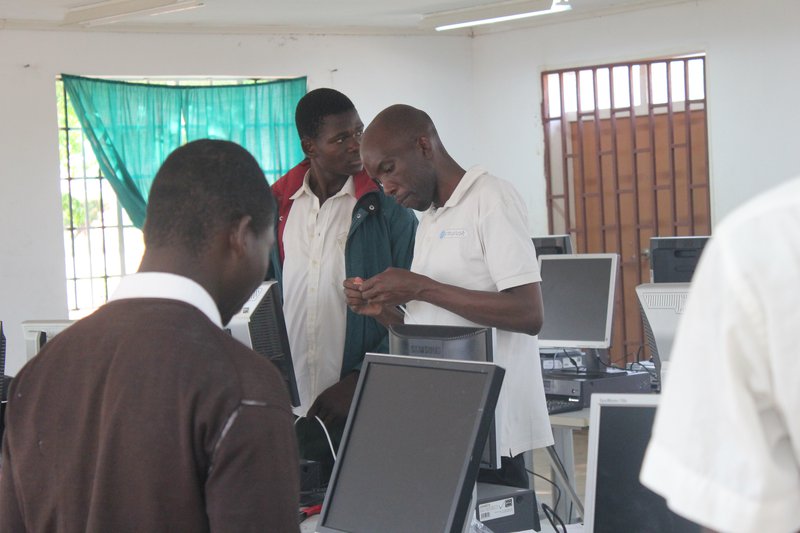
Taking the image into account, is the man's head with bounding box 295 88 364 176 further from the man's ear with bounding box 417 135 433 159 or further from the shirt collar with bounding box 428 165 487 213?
the shirt collar with bounding box 428 165 487 213

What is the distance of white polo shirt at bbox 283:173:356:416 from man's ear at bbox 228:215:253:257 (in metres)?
1.48

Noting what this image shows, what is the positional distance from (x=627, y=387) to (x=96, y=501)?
8.62ft

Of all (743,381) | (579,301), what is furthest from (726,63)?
(743,381)

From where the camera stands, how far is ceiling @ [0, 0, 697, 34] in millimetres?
6172

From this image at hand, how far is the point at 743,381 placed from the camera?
0.61 meters

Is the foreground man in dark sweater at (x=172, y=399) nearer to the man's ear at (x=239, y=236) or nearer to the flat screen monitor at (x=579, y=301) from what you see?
the man's ear at (x=239, y=236)

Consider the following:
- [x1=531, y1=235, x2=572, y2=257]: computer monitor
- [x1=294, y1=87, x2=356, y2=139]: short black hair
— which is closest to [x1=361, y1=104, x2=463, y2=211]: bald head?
[x1=294, y1=87, x2=356, y2=139]: short black hair

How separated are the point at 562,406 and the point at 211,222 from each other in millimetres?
2421

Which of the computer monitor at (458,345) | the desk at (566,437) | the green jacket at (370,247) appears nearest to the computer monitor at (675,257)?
the desk at (566,437)

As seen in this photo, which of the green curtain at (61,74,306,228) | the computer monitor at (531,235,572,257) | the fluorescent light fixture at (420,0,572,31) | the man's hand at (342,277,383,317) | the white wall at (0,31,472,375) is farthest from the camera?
the green curtain at (61,74,306,228)

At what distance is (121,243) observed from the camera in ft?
22.7

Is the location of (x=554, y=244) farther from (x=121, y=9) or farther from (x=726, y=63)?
(x=121, y=9)

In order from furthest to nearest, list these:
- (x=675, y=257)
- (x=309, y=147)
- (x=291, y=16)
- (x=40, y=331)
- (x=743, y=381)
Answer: (x=291, y=16), (x=675, y=257), (x=309, y=147), (x=40, y=331), (x=743, y=381)

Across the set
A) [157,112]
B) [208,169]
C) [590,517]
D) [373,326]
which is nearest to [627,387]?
[373,326]
